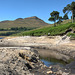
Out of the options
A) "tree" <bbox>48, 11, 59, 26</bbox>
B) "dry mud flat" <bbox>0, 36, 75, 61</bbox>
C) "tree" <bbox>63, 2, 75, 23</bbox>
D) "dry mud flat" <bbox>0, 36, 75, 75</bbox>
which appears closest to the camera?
"dry mud flat" <bbox>0, 36, 75, 75</bbox>

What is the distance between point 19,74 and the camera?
14461 millimetres

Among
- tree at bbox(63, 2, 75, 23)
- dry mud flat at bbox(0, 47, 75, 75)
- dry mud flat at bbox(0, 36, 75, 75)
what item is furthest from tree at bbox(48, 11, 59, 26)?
dry mud flat at bbox(0, 47, 75, 75)

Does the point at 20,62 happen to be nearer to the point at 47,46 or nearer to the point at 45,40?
the point at 47,46

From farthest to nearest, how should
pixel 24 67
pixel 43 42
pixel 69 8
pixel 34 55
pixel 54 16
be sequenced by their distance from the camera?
pixel 54 16, pixel 69 8, pixel 43 42, pixel 34 55, pixel 24 67

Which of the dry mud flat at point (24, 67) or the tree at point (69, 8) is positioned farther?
the tree at point (69, 8)

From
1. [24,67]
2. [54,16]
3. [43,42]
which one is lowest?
[24,67]

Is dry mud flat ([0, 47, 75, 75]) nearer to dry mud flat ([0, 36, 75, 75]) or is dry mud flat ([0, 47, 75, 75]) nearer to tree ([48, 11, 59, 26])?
dry mud flat ([0, 36, 75, 75])

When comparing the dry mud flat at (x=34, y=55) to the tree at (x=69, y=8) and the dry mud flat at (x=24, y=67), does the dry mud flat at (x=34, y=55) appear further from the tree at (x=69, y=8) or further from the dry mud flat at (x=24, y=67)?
the tree at (x=69, y=8)

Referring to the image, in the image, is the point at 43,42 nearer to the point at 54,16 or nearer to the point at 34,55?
the point at 34,55

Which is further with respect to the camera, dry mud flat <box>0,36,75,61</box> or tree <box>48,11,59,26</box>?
tree <box>48,11,59,26</box>

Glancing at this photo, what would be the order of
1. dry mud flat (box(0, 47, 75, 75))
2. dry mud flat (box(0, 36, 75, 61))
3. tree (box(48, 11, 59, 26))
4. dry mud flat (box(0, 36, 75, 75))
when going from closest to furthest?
dry mud flat (box(0, 47, 75, 75)) → dry mud flat (box(0, 36, 75, 75)) → dry mud flat (box(0, 36, 75, 61)) → tree (box(48, 11, 59, 26))

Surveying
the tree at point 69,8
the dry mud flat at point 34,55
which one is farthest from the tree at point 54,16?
the dry mud flat at point 34,55

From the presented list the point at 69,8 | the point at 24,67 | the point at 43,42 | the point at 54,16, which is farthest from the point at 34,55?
the point at 54,16

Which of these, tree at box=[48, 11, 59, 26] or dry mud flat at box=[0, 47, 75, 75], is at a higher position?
tree at box=[48, 11, 59, 26]
